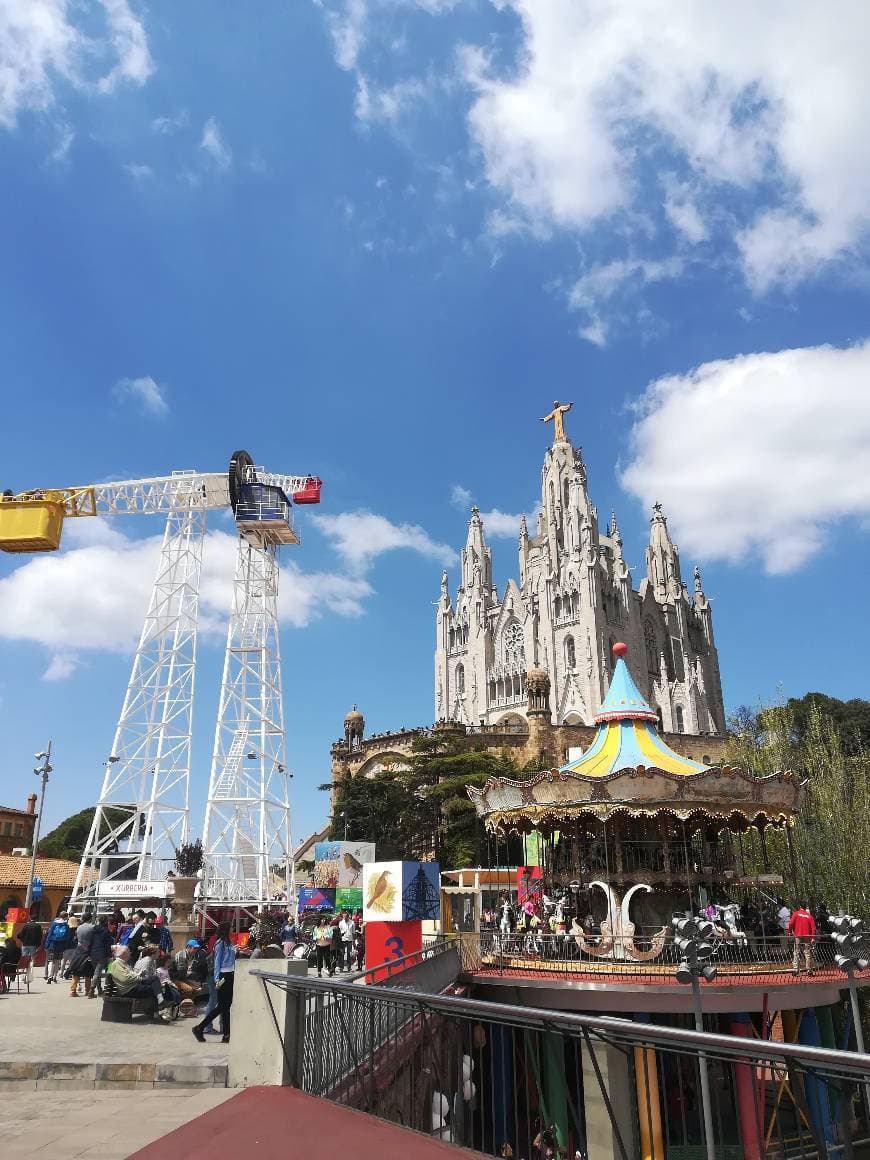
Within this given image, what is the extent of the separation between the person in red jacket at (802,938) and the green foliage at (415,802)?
24.9 meters

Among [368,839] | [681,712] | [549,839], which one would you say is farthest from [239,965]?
[681,712]

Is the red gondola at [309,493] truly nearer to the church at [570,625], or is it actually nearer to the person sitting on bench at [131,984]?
the person sitting on bench at [131,984]

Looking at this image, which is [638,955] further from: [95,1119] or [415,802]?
[415,802]

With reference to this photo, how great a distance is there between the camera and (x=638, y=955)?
16438 millimetres

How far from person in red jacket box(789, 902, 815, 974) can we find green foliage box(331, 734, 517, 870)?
24.9 meters

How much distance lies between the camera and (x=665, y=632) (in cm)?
8375

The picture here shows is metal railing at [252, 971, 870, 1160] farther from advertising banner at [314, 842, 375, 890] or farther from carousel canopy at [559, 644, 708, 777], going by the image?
advertising banner at [314, 842, 375, 890]

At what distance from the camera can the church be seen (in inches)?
2906

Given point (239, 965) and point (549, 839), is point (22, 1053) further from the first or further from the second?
point (549, 839)

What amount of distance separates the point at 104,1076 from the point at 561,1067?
15.6ft

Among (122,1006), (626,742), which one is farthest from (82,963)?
(626,742)

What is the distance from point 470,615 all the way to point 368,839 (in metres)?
41.3

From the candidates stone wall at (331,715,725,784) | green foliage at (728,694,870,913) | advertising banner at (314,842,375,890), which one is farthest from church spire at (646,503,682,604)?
advertising banner at (314,842,375,890)

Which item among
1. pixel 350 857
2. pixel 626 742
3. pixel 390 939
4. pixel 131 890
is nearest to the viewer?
pixel 390 939
